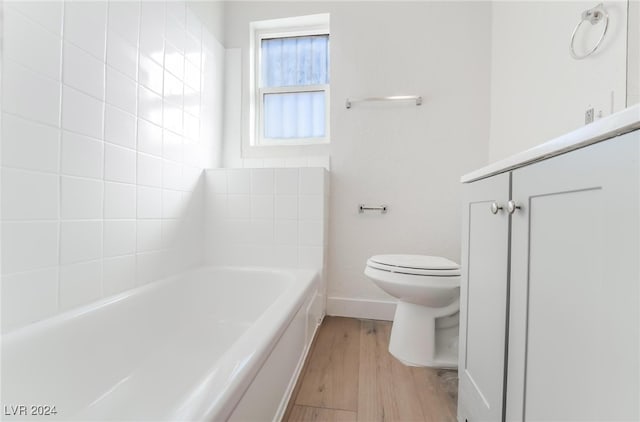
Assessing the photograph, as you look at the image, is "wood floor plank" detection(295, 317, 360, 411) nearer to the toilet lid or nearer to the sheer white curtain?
the toilet lid

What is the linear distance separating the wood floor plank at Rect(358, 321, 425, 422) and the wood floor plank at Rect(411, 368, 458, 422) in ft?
0.08

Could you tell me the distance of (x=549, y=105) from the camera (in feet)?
3.95

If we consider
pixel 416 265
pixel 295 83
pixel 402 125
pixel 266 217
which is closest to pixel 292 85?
pixel 295 83

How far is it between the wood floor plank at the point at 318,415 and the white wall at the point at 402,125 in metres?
0.90

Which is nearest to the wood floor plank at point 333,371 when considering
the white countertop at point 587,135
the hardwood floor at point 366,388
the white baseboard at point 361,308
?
the hardwood floor at point 366,388

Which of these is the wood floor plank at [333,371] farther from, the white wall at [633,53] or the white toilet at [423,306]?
the white wall at [633,53]

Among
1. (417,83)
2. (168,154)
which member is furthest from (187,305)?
(417,83)

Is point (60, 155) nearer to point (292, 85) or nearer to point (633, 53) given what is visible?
point (292, 85)

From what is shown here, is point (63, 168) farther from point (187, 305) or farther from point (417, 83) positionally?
point (417, 83)

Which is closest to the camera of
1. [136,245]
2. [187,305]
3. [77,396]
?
[77,396]

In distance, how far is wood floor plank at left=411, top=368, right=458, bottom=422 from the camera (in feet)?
3.18

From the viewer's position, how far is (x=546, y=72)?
1228 mm

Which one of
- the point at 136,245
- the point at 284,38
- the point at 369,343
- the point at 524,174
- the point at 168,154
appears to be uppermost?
the point at 284,38

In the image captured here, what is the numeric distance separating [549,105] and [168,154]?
179 cm
